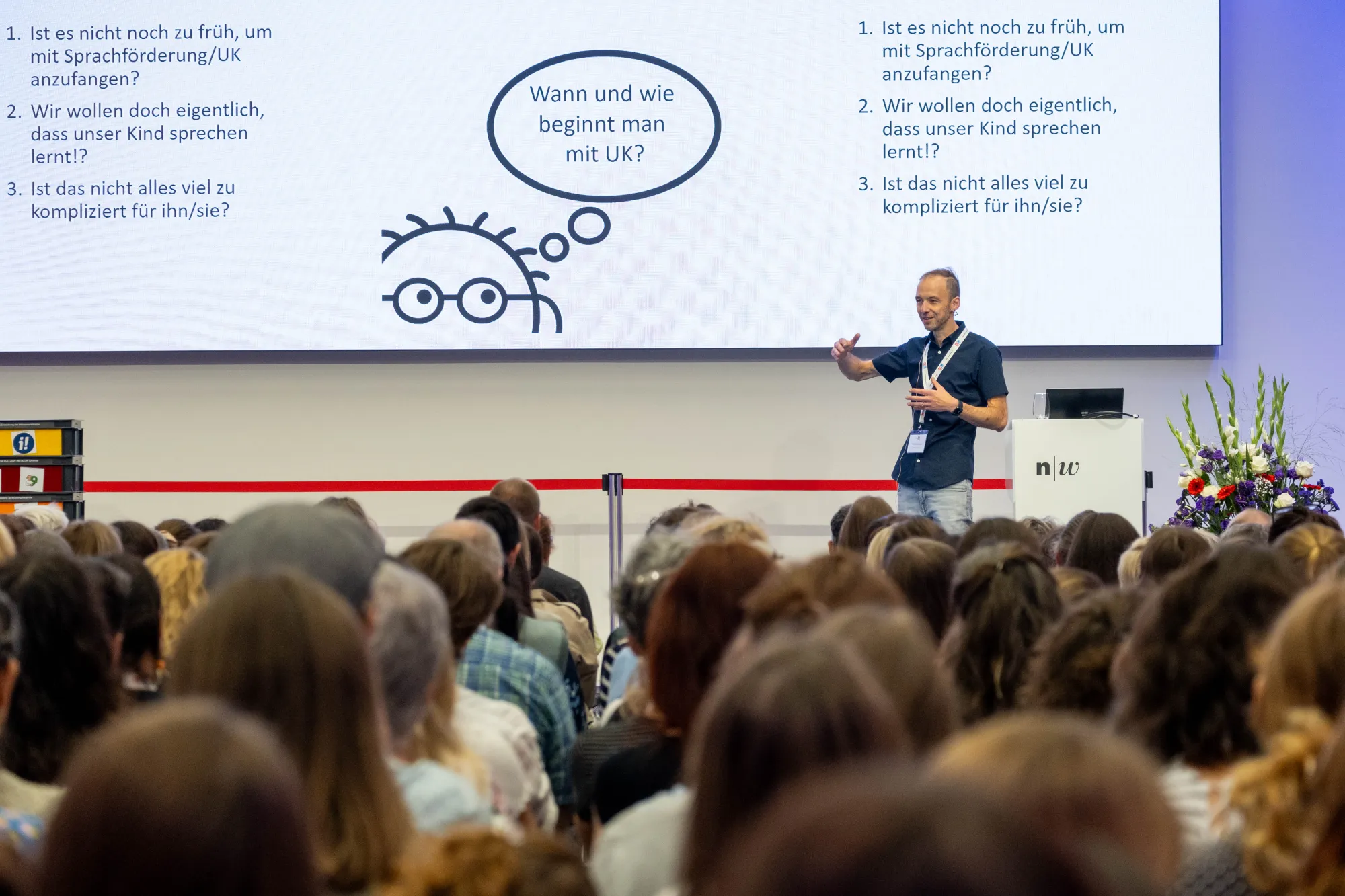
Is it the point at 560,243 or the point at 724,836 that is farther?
the point at 560,243

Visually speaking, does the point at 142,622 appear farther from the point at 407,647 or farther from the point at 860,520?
the point at 860,520

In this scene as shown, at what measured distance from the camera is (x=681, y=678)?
6.89 ft

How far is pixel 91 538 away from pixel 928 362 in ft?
11.9

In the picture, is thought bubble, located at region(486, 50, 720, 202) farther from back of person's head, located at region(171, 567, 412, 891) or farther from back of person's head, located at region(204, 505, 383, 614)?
back of person's head, located at region(171, 567, 412, 891)

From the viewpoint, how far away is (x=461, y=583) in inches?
98.0

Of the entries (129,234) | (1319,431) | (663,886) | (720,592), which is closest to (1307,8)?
(1319,431)

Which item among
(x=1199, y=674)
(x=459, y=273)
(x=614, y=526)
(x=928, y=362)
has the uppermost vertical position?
(x=459, y=273)

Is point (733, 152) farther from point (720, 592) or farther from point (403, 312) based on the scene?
point (720, 592)

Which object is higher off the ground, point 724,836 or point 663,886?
point 724,836

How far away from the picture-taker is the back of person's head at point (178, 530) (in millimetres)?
4715

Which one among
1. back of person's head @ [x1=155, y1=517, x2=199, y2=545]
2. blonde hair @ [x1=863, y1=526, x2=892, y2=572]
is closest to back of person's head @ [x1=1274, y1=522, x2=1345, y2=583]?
blonde hair @ [x1=863, y1=526, x2=892, y2=572]

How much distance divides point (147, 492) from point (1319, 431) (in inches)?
247

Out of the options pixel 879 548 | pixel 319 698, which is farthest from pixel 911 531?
pixel 319 698

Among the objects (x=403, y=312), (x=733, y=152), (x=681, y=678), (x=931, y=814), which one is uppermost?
(x=733, y=152)
